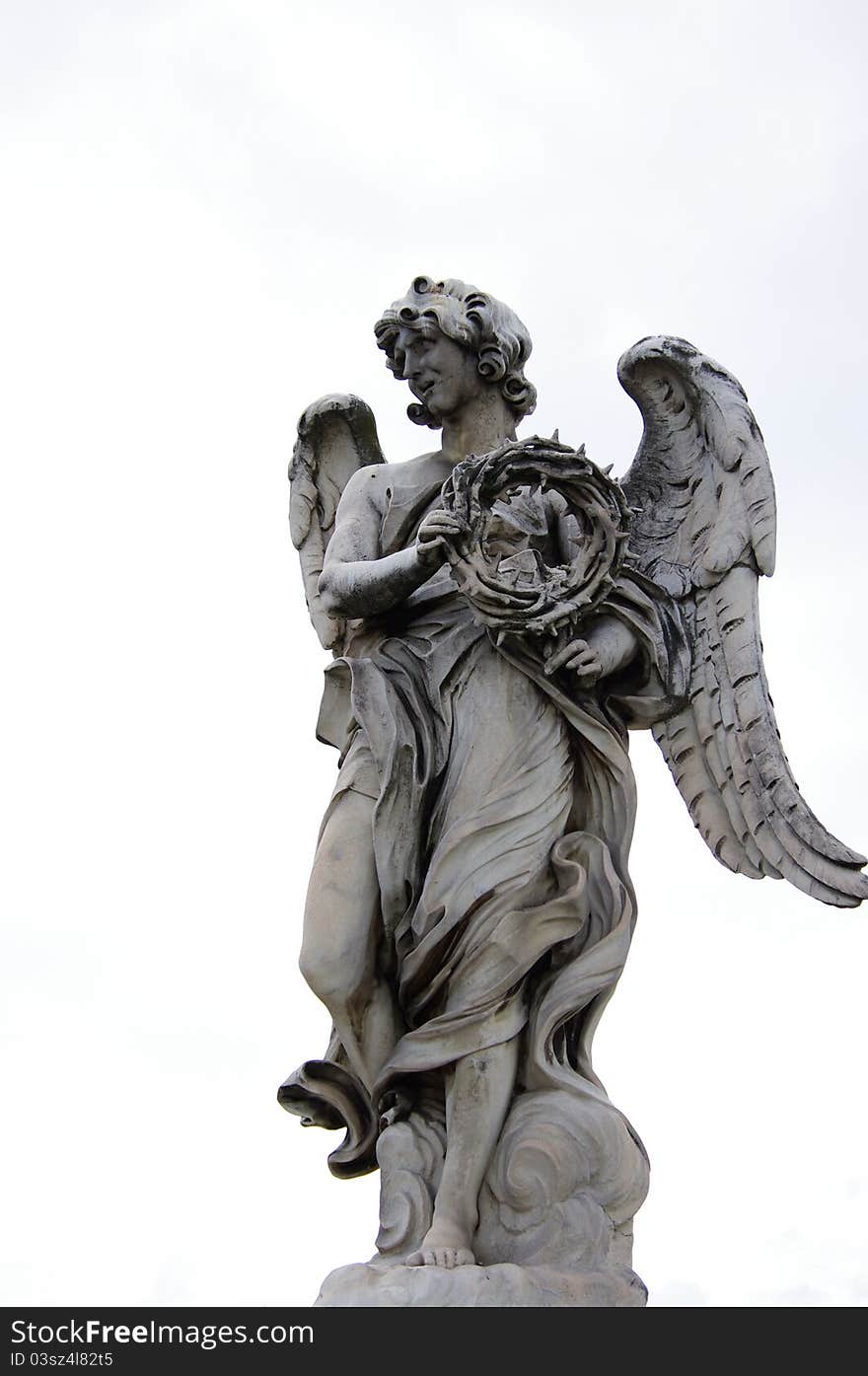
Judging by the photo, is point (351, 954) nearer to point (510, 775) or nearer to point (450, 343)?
point (510, 775)

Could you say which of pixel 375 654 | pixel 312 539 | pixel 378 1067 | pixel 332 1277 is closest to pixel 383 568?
pixel 375 654

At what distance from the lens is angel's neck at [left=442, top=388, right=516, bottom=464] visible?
893cm

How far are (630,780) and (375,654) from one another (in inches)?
Answer: 39.0

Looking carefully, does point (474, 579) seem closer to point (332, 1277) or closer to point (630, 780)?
point (630, 780)

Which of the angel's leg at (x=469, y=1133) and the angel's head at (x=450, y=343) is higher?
the angel's head at (x=450, y=343)

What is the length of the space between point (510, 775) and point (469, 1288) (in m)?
1.77

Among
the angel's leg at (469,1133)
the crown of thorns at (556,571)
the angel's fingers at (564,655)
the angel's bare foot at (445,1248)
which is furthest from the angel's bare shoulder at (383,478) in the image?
the angel's bare foot at (445,1248)

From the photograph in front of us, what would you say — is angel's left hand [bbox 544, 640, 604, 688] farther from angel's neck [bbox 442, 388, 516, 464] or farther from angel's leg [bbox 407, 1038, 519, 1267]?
angel's leg [bbox 407, 1038, 519, 1267]

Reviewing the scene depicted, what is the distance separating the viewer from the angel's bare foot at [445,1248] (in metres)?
7.58

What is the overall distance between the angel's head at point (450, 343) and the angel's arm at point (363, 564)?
414 mm

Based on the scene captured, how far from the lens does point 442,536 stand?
27.1 feet

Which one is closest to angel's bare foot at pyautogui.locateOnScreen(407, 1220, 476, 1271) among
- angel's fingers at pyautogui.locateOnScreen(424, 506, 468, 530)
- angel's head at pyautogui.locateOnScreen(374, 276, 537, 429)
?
angel's fingers at pyautogui.locateOnScreen(424, 506, 468, 530)

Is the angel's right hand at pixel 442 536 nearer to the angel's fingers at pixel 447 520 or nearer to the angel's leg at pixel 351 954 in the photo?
the angel's fingers at pixel 447 520

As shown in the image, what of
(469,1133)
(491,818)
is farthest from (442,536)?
(469,1133)
